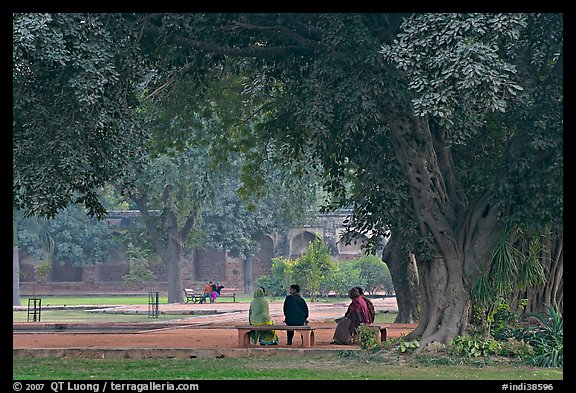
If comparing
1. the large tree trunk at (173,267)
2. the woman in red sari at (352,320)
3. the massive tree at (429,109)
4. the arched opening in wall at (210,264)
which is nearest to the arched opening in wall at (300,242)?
the arched opening in wall at (210,264)

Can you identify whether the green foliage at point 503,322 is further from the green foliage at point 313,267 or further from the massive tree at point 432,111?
the green foliage at point 313,267

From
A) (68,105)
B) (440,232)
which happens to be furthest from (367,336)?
(68,105)

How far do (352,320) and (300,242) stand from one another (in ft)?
143

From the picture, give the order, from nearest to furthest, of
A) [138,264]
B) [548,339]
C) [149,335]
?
1. [548,339]
2. [149,335]
3. [138,264]

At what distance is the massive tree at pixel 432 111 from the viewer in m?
15.2

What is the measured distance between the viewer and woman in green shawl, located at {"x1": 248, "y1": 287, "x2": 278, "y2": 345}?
18562 millimetres

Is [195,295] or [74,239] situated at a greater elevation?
[74,239]

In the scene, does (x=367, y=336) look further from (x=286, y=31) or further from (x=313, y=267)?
(x=313, y=267)

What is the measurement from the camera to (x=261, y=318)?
18.7m

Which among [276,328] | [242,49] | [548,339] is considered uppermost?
[242,49]

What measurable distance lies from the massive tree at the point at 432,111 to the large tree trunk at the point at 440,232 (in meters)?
0.02

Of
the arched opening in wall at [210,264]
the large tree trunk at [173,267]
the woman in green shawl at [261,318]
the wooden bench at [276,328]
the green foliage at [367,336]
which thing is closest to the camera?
the green foliage at [367,336]

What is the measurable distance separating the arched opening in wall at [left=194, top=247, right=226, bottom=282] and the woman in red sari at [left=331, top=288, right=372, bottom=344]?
1724 inches

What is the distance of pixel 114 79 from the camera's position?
627 inches
